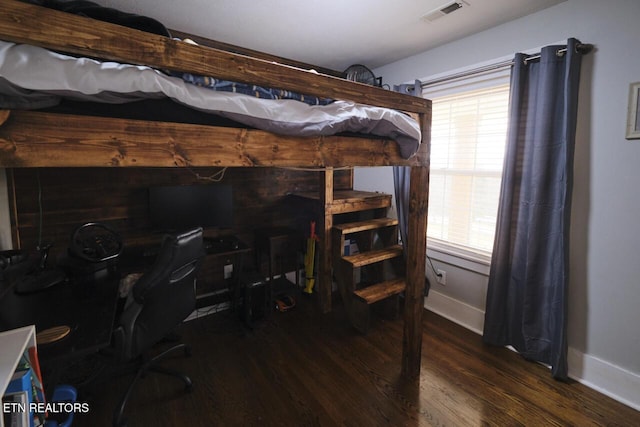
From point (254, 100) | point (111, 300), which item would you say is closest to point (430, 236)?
point (254, 100)

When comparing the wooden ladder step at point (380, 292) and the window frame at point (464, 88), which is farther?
the wooden ladder step at point (380, 292)

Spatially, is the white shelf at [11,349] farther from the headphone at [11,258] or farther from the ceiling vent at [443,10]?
the ceiling vent at [443,10]

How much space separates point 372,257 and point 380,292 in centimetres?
29

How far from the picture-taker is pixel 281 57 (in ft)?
9.13

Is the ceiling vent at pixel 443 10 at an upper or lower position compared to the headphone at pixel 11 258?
upper

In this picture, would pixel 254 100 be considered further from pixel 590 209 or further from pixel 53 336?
pixel 590 209

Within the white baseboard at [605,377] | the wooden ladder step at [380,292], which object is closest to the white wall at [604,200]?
the white baseboard at [605,377]

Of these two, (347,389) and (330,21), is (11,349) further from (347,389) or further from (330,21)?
(330,21)

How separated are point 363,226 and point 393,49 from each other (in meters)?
1.51

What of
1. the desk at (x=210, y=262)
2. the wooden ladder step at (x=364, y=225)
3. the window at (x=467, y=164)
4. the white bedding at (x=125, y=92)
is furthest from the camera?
the wooden ladder step at (x=364, y=225)

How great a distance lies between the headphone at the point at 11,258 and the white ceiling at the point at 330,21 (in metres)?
1.50

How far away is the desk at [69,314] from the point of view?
1083 mm

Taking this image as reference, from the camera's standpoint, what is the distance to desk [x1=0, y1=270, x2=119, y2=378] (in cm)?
108

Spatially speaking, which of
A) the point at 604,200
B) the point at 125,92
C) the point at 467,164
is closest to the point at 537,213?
the point at 604,200
